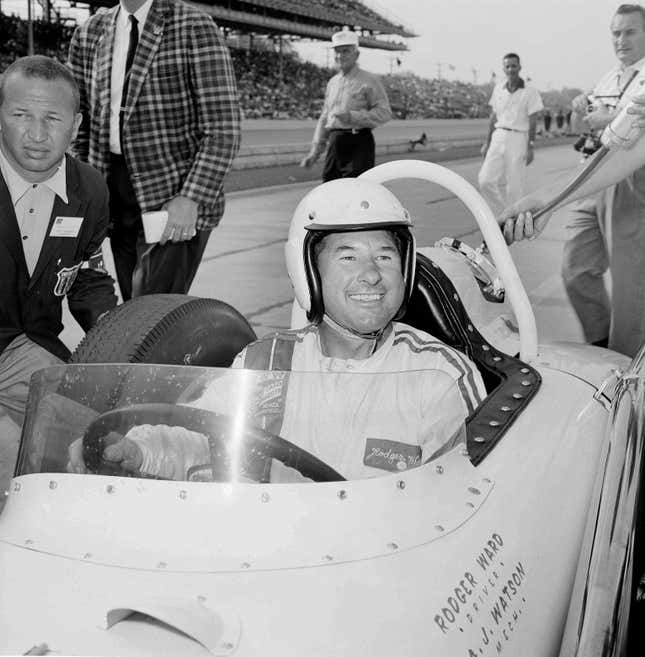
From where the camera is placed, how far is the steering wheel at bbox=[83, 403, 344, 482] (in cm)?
184

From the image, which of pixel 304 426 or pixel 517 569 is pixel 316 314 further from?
pixel 517 569

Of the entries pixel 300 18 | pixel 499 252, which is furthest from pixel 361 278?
pixel 300 18

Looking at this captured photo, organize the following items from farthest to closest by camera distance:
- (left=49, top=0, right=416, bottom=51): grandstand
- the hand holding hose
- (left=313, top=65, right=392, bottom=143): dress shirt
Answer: (left=49, top=0, right=416, bottom=51): grandstand → (left=313, top=65, right=392, bottom=143): dress shirt → the hand holding hose

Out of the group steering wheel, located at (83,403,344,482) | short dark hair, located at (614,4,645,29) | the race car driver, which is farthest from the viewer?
short dark hair, located at (614,4,645,29)

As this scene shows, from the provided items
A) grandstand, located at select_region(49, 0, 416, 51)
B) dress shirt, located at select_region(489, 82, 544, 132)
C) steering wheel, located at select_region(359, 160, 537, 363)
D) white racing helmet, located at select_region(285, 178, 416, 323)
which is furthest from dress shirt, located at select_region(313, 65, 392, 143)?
grandstand, located at select_region(49, 0, 416, 51)

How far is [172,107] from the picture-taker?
159 inches

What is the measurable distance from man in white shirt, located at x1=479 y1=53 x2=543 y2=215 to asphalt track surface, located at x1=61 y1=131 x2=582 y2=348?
1.85 feet

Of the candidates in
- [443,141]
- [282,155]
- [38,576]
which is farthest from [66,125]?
[443,141]

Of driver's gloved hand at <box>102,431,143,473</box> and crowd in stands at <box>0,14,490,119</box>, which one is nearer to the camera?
driver's gloved hand at <box>102,431,143,473</box>

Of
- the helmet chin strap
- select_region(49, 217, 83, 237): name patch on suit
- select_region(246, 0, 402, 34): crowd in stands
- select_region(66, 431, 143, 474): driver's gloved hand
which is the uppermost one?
select_region(246, 0, 402, 34): crowd in stands

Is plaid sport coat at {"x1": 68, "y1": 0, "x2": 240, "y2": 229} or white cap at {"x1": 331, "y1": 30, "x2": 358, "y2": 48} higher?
white cap at {"x1": 331, "y1": 30, "x2": 358, "y2": 48}

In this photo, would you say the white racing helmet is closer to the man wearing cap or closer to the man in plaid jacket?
the man in plaid jacket

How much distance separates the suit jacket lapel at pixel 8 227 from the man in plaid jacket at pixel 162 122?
81cm

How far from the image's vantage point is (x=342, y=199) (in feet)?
8.23
